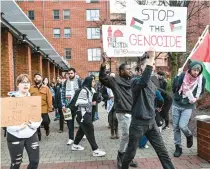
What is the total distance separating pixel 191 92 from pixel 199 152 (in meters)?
1.17

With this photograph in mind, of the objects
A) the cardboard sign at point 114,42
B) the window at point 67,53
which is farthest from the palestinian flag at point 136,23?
the window at point 67,53

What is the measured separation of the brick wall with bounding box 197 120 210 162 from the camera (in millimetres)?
5609

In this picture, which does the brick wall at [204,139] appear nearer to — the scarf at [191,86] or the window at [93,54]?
the scarf at [191,86]

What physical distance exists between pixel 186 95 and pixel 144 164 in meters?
1.56

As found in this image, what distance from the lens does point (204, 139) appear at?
18.9 feet

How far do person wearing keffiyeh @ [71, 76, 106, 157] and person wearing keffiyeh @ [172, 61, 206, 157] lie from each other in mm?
1648

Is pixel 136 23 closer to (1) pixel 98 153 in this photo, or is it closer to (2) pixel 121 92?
(2) pixel 121 92

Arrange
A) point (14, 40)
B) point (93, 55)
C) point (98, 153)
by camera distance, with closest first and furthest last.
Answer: point (98, 153) → point (14, 40) → point (93, 55)

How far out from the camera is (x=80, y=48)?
4344cm

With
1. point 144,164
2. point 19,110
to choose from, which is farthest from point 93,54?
point 19,110

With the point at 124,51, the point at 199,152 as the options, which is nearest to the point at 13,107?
the point at 124,51

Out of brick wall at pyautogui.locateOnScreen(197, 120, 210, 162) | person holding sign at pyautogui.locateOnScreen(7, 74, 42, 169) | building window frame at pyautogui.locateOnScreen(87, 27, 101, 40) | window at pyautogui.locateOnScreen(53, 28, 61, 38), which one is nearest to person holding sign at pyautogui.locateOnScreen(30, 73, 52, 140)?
person holding sign at pyautogui.locateOnScreen(7, 74, 42, 169)

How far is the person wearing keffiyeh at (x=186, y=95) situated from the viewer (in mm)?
5937

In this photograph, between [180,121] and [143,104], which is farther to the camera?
[180,121]
